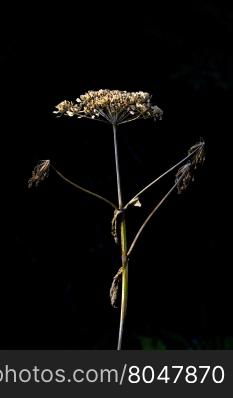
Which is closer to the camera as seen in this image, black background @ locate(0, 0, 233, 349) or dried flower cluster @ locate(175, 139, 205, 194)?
dried flower cluster @ locate(175, 139, 205, 194)

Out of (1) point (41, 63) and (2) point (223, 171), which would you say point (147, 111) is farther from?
(2) point (223, 171)

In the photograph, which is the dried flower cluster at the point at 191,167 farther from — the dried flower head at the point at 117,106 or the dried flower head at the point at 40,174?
the dried flower head at the point at 40,174

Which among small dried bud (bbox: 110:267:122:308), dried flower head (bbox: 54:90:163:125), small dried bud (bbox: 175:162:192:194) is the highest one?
dried flower head (bbox: 54:90:163:125)

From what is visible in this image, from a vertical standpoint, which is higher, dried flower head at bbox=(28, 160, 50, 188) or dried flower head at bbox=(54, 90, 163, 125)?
dried flower head at bbox=(54, 90, 163, 125)

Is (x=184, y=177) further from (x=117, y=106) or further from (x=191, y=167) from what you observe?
(x=117, y=106)

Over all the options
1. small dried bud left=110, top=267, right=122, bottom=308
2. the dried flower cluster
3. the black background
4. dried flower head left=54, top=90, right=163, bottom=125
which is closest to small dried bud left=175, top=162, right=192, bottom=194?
the dried flower cluster

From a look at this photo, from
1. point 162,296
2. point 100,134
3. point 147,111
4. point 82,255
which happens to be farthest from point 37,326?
point 147,111

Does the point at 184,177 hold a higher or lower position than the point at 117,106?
lower

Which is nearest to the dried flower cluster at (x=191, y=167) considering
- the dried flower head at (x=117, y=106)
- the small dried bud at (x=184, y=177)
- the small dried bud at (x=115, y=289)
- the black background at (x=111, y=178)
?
the small dried bud at (x=184, y=177)

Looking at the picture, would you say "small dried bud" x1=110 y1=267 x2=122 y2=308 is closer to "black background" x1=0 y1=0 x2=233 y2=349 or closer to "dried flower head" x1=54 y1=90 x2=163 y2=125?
"dried flower head" x1=54 y1=90 x2=163 y2=125

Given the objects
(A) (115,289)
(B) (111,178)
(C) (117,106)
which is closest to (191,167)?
(C) (117,106)
